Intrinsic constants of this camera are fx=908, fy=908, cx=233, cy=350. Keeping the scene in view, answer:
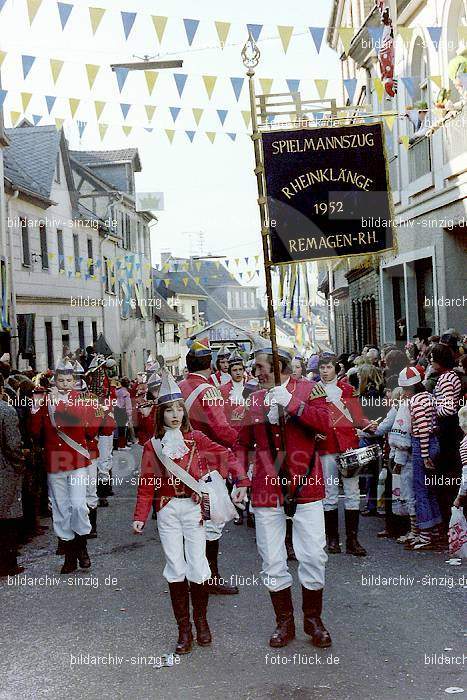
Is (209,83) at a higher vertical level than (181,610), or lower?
higher

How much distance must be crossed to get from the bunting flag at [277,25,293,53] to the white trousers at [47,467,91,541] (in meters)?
4.66

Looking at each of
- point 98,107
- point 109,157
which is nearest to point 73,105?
point 98,107

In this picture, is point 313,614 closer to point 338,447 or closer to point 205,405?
point 205,405

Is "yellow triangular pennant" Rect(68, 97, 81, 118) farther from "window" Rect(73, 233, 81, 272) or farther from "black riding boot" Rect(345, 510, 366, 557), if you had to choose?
"window" Rect(73, 233, 81, 272)

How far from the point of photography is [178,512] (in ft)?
19.2

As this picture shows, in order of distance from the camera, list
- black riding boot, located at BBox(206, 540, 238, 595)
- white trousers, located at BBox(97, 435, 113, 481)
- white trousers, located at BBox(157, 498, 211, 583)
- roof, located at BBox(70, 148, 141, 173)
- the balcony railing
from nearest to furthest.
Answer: white trousers, located at BBox(157, 498, 211, 583) → black riding boot, located at BBox(206, 540, 238, 595) → white trousers, located at BBox(97, 435, 113, 481) → the balcony railing → roof, located at BBox(70, 148, 141, 173)

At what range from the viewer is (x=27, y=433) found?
955cm

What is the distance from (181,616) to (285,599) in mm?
667

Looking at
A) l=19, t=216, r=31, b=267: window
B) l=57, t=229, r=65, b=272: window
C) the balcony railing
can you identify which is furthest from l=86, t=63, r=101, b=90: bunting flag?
l=57, t=229, r=65, b=272: window

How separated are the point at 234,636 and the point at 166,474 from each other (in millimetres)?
1173

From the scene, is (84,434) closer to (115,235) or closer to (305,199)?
(305,199)

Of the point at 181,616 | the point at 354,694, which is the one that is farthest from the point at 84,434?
the point at 354,694

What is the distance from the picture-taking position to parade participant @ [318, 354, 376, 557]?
27.2ft

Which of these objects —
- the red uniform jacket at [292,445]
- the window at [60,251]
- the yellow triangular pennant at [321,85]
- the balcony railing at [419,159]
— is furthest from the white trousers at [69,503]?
the window at [60,251]
